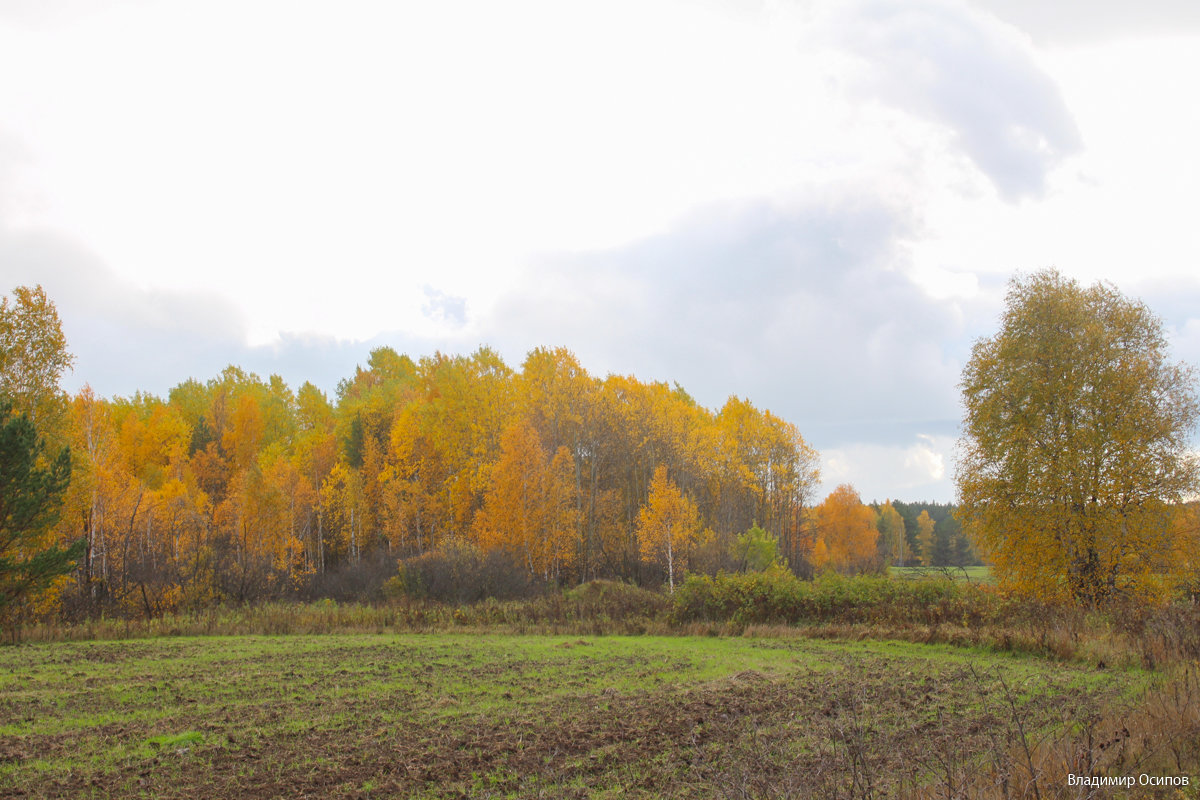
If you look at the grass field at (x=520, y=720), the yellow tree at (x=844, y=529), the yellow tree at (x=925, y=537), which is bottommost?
the yellow tree at (x=925, y=537)

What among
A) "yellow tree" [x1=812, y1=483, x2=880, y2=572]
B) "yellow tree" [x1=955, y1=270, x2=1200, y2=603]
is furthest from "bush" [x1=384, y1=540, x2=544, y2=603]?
"yellow tree" [x1=812, y1=483, x2=880, y2=572]

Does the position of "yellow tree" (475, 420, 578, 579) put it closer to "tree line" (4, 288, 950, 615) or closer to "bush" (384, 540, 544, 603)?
"tree line" (4, 288, 950, 615)

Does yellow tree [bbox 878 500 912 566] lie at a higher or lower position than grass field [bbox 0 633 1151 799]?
lower

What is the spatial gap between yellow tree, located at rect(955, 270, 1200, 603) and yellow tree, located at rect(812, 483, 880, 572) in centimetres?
4972

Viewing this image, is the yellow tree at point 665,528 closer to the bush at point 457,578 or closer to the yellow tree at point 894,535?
the bush at point 457,578

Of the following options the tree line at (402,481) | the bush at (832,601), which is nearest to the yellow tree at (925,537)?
the tree line at (402,481)

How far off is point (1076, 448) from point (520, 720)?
71.6 feet

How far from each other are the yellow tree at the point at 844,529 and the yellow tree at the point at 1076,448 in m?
49.7

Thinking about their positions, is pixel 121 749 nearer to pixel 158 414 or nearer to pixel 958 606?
pixel 958 606

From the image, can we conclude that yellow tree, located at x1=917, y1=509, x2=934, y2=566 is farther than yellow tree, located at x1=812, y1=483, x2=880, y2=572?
Yes

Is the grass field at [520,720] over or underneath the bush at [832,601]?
over

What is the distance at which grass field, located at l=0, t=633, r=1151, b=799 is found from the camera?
647 centimetres

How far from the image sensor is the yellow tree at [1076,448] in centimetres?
2117

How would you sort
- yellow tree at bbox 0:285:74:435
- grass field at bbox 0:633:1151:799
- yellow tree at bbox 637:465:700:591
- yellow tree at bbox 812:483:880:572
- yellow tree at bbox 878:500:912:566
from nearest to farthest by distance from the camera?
grass field at bbox 0:633:1151:799 < yellow tree at bbox 0:285:74:435 < yellow tree at bbox 637:465:700:591 < yellow tree at bbox 812:483:880:572 < yellow tree at bbox 878:500:912:566
